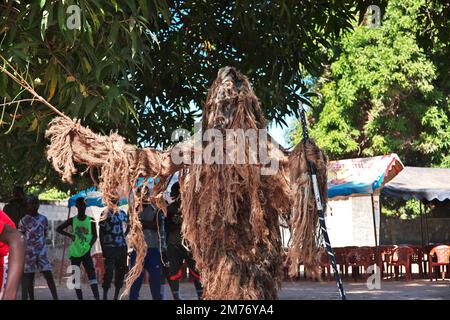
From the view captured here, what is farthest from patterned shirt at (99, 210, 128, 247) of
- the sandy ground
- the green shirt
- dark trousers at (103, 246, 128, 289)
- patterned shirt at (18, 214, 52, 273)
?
the sandy ground

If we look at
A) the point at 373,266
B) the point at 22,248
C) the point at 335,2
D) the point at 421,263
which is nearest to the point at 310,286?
the point at 373,266

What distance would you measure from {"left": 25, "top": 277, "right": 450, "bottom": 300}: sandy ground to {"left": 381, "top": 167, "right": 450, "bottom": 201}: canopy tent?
6.00ft

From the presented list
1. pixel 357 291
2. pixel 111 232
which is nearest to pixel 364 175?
pixel 357 291

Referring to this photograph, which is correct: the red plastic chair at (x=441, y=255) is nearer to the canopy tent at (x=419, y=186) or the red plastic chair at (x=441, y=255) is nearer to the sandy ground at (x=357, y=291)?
the sandy ground at (x=357, y=291)

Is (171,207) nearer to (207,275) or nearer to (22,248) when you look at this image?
(207,275)

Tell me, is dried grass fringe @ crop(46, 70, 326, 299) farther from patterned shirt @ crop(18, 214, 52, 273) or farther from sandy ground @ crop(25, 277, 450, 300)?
sandy ground @ crop(25, 277, 450, 300)

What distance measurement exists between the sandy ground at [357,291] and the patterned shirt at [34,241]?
2.14 metres

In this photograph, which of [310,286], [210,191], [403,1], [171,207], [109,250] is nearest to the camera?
[210,191]

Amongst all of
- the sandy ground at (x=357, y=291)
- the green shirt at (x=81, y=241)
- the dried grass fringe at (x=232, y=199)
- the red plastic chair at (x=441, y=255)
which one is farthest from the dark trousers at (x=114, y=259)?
the red plastic chair at (x=441, y=255)

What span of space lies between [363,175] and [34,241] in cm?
802

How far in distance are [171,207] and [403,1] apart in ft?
62.7

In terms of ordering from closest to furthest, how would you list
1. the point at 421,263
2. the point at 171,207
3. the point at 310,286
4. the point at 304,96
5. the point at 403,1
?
the point at 171,207, the point at 304,96, the point at 310,286, the point at 421,263, the point at 403,1

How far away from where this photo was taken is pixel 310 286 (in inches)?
706

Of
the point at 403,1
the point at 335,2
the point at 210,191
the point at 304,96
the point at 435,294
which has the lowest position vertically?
the point at 435,294
